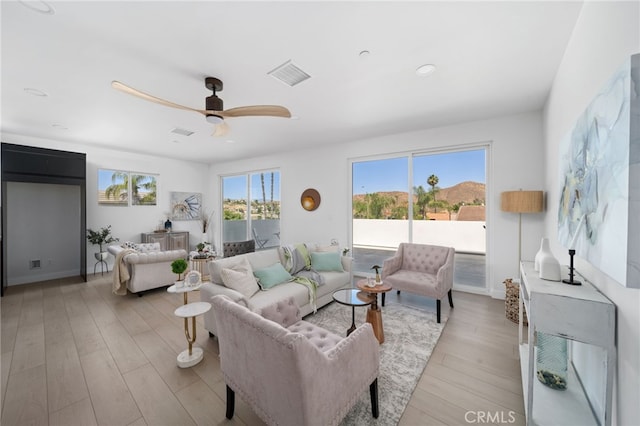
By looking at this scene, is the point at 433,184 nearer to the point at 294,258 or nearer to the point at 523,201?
the point at 523,201

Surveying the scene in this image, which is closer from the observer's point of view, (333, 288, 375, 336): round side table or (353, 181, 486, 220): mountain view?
(333, 288, 375, 336): round side table

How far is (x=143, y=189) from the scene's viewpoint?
6.15m

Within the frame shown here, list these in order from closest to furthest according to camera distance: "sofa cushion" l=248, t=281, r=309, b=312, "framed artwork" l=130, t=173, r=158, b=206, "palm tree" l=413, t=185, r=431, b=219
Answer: "sofa cushion" l=248, t=281, r=309, b=312 → "palm tree" l=413, t=185, r=431, b=219 → "framed artwork" l=130, t=173, r=158, b=206

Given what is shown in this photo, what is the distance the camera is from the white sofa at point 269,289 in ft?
8.33

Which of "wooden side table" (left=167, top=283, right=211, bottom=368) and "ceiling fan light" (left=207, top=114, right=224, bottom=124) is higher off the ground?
"ceiling fan light" (left=207, top=114, right=224, bottom=124)

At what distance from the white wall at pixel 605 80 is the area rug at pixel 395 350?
1121 mm

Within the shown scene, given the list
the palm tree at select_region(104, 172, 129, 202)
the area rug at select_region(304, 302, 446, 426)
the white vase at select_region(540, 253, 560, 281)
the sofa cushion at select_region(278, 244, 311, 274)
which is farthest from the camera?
the palm tree at select_region(104, 172, 129, 202)

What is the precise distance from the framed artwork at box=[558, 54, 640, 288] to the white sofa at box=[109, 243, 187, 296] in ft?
16.3

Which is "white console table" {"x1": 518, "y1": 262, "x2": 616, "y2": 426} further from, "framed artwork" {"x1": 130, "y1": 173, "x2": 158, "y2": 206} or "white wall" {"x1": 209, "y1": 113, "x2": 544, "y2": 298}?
"framed artwork" {"x1": 130, "y1": 173, "x2": 158, "y2": 206}

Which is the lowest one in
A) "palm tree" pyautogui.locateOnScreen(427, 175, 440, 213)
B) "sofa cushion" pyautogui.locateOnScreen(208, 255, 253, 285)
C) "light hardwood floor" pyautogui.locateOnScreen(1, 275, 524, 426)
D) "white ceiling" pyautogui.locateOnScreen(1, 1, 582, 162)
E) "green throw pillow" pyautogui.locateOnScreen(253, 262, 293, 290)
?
"light hardwood floor" pyautogui.locateOnScreen(1, 275, 524, 426)

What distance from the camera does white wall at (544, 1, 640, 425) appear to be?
3.43 ft

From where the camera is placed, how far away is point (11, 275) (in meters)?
4.40

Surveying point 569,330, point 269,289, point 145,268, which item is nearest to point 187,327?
point 269,289

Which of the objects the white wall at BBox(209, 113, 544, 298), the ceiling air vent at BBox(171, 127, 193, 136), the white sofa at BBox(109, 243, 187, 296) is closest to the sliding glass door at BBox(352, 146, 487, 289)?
the white wall at BBox(209, 113, 544, 298)
